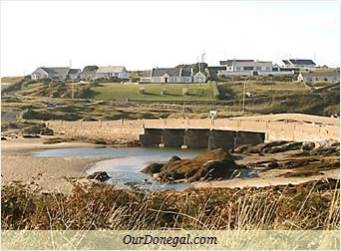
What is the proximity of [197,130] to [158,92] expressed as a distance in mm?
2764

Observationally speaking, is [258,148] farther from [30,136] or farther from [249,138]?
[30,136]

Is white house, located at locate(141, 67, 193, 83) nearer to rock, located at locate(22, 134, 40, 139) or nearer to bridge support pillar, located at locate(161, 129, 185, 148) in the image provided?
bridge support pillar, located at locate(161, 129, 185, 148)

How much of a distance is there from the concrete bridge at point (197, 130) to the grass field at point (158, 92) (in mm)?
1454

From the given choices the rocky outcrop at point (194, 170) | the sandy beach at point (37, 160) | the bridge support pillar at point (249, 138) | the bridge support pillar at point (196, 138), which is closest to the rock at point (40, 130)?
the sandy beach at point (37, 160)

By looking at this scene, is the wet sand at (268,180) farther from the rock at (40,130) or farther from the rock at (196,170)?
the rock at (40,130)

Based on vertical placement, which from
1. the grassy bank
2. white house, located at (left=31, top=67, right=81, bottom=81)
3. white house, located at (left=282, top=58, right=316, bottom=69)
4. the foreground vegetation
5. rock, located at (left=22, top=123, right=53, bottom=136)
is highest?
white house, located at (left=282, top=58, right=316, bottom=69)

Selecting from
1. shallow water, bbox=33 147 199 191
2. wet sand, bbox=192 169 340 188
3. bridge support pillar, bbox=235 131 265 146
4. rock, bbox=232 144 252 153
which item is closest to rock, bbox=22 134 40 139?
shallow water, bbox=33 147 199 191

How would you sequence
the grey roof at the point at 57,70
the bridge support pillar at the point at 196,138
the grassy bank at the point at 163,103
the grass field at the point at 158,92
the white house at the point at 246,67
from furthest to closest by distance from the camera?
the bridge support pillar at the point at 196,138 < the grass field at the point at 158,92 < the grassy bank at the point at 163,103 < the white house at the point at 246,67 < the grey roof at the point at 57,70

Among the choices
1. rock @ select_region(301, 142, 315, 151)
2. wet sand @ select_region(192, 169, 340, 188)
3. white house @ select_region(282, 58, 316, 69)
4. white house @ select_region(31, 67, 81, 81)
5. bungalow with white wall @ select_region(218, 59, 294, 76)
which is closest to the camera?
white house @ select_region(282, 58, 316, 69)

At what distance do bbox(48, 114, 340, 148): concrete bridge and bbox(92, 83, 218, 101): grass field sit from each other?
4.77ft

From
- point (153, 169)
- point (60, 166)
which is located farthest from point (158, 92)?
point (153, 169)

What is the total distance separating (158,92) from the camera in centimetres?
2780

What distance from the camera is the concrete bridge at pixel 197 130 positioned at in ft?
92.6

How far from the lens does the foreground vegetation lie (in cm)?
348
